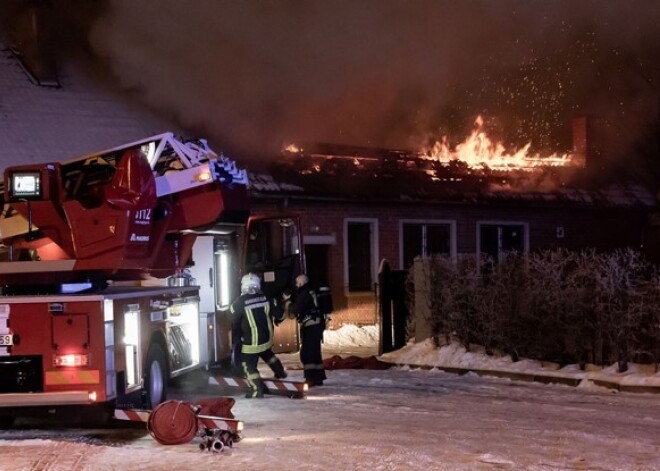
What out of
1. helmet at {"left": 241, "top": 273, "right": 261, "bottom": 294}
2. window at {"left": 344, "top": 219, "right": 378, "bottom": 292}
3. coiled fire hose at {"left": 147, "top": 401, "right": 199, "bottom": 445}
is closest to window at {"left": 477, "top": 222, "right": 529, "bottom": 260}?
window at {"left": 344, "top": 219, "right": 378, "bottom": 292}

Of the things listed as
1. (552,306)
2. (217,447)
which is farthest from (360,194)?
(217,447)

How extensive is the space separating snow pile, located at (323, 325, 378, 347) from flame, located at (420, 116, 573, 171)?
605 centimetres

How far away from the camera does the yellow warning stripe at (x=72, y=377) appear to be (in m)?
7.68

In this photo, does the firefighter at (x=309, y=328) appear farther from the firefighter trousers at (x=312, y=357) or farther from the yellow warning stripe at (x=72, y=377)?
the yellow warning stripe at (x=72, y=377)

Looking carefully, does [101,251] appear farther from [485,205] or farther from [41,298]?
[485,205]

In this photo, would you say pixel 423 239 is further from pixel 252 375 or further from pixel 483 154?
pixel 252 375

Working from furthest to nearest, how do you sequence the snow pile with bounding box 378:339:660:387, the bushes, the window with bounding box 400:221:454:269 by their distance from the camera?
the window with bounding box 400:221:454:269, the bushes, the snow pile with bounding box 378:339:660:387

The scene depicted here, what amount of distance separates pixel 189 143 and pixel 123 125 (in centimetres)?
850

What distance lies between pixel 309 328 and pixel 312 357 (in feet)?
1.21

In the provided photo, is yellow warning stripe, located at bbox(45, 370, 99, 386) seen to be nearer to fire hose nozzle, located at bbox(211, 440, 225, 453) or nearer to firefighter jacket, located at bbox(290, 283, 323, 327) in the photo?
fire hose nozzle, located at bbox(211, 440, 225, 453)

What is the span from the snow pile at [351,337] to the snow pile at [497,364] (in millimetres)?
2655

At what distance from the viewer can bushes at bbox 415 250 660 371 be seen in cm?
1098

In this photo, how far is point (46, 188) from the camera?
8.19 metres

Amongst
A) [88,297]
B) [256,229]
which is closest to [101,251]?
[88,297]
